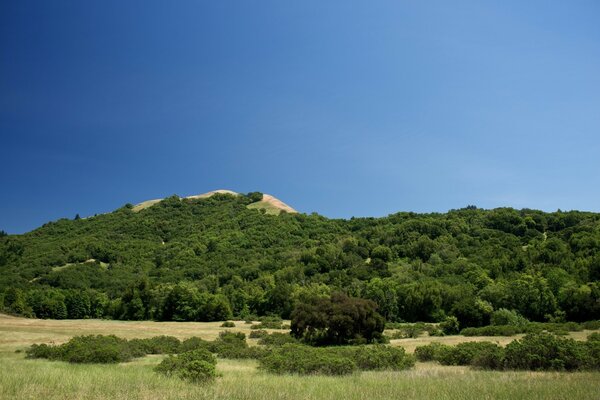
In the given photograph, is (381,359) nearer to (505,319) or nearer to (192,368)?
(192,368)

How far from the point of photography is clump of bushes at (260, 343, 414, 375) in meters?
21.5

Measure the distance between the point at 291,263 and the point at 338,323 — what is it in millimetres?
68592

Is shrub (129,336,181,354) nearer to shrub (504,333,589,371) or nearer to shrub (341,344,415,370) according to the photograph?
shrub (341,344,415,370)

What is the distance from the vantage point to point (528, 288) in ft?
204

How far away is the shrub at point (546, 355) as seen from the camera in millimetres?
20797

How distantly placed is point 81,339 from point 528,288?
57.1 metres

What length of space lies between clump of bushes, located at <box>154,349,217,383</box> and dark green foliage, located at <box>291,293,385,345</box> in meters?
22.9

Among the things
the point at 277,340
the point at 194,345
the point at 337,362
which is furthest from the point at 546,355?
the point at 277,340

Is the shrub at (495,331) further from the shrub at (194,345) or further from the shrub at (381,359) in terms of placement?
the shrub at (194,345)

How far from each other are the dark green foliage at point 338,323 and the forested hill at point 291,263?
19325 mm

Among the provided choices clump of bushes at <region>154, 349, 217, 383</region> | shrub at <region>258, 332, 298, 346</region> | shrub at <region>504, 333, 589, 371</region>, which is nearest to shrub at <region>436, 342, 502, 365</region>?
shrub at <region>504, 333, 589, 371</region>

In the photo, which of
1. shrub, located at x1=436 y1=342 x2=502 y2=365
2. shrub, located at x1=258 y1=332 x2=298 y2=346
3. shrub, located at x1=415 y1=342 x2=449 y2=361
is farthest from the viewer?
shrub, located at x1=258 y1=332 x2=298 y2=346

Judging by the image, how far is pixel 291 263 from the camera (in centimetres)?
11038

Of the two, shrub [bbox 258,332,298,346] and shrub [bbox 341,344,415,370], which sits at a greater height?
shrub [bbox 341,344,415,370]
